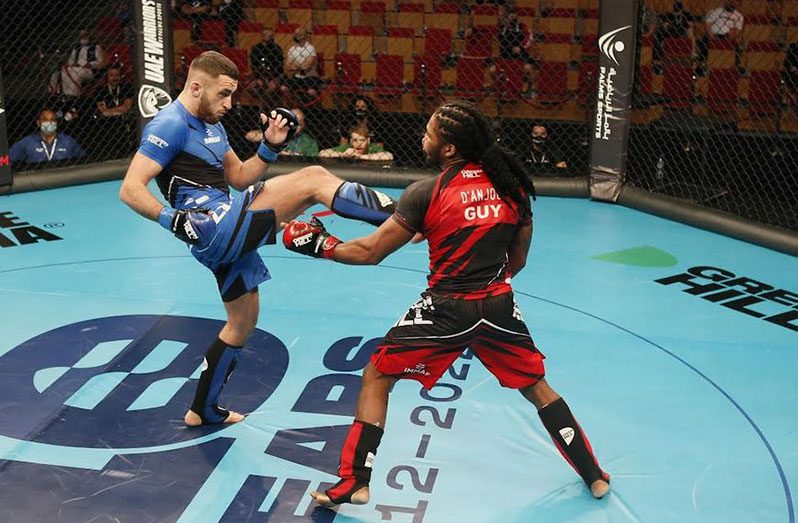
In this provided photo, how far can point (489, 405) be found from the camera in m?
5.15

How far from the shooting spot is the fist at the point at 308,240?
379 cm

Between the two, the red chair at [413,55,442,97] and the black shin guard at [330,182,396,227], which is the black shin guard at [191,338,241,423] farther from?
the red chair at [413,55,442,97]

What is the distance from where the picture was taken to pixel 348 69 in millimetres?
11383

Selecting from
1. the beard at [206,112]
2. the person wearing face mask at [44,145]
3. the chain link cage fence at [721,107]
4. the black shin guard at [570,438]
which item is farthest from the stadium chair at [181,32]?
the black shin guard at [570,438]

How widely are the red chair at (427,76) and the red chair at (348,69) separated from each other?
0.67m

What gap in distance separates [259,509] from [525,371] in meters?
1.27

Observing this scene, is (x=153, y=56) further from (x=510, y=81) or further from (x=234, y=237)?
(x=234, y=237)

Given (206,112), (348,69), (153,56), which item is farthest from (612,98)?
(206,112)

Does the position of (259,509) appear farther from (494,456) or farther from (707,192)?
(707,192)

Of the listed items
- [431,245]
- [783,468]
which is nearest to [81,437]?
[431,245]

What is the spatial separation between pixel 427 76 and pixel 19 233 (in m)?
5.04

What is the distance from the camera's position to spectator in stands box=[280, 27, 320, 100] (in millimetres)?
10836

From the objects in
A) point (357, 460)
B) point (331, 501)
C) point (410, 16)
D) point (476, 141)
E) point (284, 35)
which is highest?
point (410, 16)

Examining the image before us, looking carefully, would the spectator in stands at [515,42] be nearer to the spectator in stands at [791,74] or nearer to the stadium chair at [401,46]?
the stadium chair at [401,46]
